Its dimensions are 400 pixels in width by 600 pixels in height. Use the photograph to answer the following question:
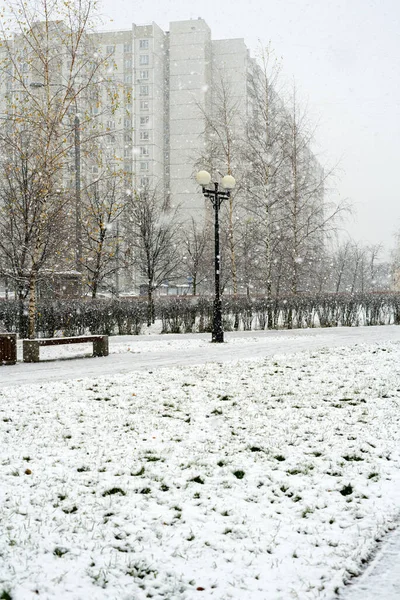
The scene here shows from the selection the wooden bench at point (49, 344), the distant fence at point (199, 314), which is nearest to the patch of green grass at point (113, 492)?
the wooden bench at point (49, 344)

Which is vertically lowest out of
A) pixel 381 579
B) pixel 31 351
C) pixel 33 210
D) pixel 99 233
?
pixel 381 579

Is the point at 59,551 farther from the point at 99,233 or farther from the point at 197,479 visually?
the point at 99,233

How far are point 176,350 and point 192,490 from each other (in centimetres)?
881

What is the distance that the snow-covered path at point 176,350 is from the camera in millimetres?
9953

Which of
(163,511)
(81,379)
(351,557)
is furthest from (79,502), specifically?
(81,379)

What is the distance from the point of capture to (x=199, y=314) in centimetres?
1831

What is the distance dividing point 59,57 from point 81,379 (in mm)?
10187

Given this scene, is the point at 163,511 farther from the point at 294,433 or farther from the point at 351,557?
the point at 294,433

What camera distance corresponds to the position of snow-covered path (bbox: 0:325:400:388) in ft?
32.7

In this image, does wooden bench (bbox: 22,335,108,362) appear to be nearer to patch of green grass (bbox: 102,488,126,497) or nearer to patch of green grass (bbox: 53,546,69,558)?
patch of green grass (bbox: 102,488,126,497)

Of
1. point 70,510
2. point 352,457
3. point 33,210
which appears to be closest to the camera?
point 70,510

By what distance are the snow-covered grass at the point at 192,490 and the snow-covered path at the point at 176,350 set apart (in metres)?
2.02

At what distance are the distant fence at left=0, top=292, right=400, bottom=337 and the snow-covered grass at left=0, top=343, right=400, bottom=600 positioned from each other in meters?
8.81

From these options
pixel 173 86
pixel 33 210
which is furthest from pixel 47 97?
pixel 173 86
